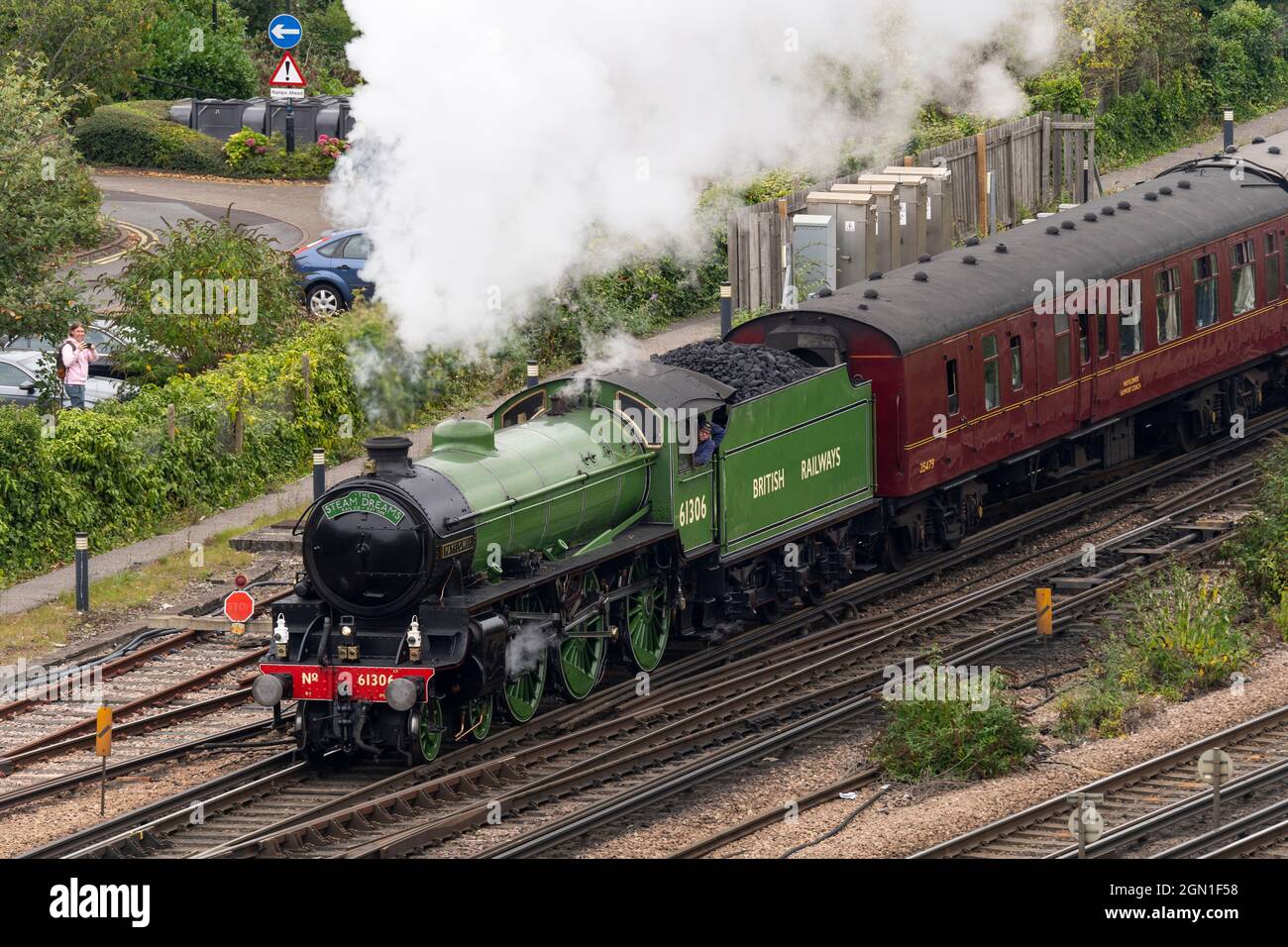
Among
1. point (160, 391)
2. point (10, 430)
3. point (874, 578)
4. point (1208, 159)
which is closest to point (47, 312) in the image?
point (160, 391)

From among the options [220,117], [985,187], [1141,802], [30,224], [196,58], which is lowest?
[1141,802]

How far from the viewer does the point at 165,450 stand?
24.7m

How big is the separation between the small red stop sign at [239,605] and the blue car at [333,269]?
12355mm

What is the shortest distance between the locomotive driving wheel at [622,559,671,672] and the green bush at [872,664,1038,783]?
309 centimetres

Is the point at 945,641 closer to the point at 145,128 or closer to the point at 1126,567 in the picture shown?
the point at 1126,567

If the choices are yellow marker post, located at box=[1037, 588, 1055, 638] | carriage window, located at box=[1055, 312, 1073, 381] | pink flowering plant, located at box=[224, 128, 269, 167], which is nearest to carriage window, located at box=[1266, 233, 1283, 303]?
carriage window, located at box=[1055, 312, 1073, 381]

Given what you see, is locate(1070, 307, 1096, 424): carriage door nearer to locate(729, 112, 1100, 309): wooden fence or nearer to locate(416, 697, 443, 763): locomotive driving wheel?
locate(729, 112, 1100, 309): wooden fence

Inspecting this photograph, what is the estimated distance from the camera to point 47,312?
2680 cm

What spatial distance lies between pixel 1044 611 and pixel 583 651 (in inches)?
174

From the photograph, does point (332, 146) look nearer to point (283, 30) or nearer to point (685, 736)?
point (283, 30)

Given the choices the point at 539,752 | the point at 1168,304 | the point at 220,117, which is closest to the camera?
the point at 539,752

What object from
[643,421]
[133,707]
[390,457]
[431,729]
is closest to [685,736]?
[431,729]

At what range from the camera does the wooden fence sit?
30.2 meters

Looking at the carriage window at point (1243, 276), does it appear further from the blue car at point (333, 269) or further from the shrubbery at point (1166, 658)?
the blue car at point (333, 269)
